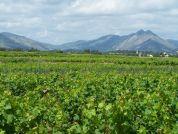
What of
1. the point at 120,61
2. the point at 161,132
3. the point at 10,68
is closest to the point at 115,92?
the point at 161,132

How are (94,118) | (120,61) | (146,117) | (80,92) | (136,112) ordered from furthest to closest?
(120,61) → (80,92) → (136,112) → (146,117) → (94,118)

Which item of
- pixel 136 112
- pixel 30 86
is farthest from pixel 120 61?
pixel 136 112

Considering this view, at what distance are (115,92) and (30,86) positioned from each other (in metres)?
6.98

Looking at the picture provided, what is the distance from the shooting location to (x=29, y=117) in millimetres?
11375

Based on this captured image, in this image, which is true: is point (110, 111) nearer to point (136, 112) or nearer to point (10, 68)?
point (136, 112)

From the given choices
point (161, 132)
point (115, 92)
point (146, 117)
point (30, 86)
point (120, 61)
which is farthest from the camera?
point (120, 61)

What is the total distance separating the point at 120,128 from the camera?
11.0 metres

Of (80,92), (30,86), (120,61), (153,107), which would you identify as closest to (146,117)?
(153,107)

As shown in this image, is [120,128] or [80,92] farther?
[80,92]

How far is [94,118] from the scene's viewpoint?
10836mm

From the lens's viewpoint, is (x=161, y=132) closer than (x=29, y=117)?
Yes

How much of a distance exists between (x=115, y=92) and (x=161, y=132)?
10.3 metres

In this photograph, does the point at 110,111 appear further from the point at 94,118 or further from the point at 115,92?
the point at 115,92

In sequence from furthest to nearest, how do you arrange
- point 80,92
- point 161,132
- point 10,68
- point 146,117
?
point 10,68, point 80,92, point 146,117, point 161,132
